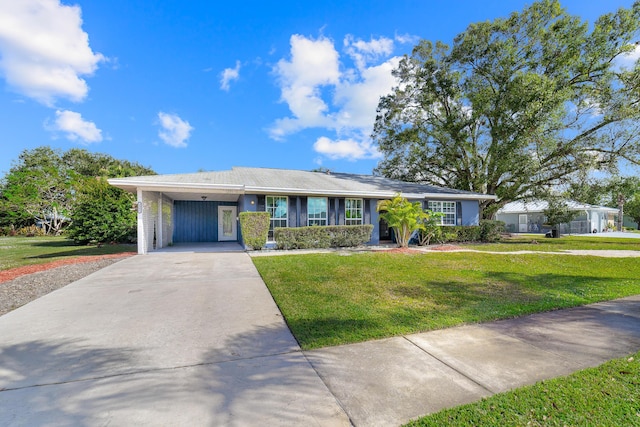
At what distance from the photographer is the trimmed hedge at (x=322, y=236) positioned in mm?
12188

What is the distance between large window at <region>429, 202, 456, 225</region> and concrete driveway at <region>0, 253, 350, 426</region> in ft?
44.7

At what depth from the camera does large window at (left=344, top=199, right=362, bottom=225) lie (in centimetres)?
1406

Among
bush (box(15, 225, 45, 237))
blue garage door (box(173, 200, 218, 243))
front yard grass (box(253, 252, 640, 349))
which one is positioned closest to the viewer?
front yard grass (box(253, 252, 640, 349))

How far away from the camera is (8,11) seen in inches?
336

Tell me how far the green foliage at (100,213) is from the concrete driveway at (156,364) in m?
10.6

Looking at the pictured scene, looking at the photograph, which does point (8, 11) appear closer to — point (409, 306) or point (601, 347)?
point (409, 306)

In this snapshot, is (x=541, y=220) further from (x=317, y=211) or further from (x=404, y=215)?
(x=317, y=211)

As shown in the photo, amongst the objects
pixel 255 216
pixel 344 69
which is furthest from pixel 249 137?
pixel 255 216

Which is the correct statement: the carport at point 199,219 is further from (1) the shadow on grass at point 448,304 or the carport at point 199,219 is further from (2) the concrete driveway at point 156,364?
(1) the shadow on grass at point 448,304

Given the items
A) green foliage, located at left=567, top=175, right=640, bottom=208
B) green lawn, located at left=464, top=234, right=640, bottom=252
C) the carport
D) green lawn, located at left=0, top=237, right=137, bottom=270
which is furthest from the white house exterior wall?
green foliage, located at left=567, top=175, right=640, bottom=208

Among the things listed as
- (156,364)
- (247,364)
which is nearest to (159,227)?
(156,364)

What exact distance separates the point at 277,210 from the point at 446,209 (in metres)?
9.93

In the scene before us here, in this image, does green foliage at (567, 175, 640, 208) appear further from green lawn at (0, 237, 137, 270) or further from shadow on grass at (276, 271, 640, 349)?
green lawn at (0, 237, 137, 270)

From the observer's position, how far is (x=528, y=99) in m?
16.2
